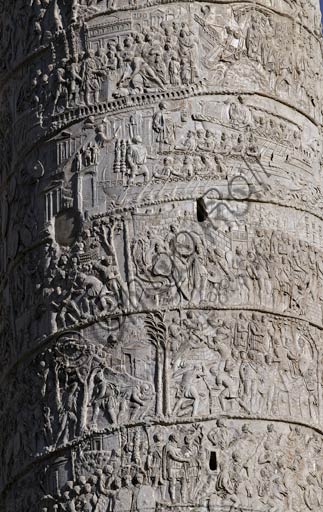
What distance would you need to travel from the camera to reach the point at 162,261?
11141mm

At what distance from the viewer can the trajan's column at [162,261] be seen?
10852 mm

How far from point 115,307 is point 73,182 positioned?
25.5 inches

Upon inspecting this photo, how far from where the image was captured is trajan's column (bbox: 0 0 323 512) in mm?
10852

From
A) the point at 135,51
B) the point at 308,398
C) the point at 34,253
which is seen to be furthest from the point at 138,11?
the point at 308,398

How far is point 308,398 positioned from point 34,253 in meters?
1.35

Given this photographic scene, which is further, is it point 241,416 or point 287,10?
point 287,10

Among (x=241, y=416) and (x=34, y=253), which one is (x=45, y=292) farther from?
(x=241, y=416)

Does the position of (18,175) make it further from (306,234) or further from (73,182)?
(306,234)

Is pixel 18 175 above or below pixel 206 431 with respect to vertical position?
above

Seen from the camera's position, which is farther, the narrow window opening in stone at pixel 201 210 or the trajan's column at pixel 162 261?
the narrow window opening in stone at pixel 201 210

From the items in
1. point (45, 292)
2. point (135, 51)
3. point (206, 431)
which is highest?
point (135, 51)

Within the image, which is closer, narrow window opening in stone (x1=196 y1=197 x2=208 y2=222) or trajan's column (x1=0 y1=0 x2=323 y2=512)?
trajan's column (x1=0 y1=0 x2=323 y2=512)

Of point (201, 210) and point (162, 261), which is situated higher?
point (201, 210)

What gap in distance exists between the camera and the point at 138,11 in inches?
458
